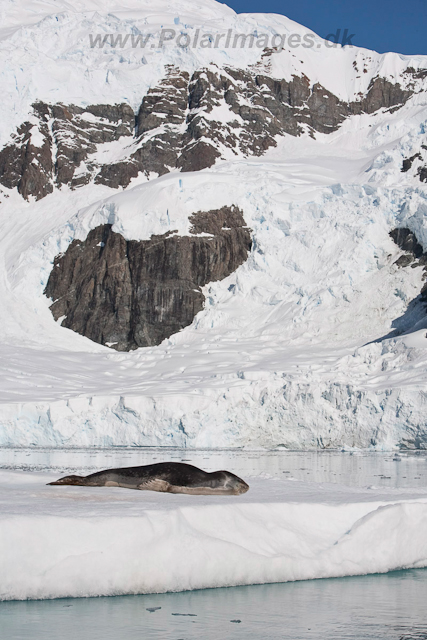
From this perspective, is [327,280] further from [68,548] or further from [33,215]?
[68,548]

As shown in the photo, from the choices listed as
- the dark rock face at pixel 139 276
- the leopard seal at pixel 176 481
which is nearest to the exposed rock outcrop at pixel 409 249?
the dark rock face at pixel 139 276

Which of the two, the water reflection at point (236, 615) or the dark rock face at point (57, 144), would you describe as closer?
the water reflection at point (236, 615)

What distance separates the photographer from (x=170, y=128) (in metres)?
71.9

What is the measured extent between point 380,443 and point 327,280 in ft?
64.6

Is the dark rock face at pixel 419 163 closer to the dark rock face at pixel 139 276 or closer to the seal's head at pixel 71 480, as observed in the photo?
the dark rock face at pixel 139 276

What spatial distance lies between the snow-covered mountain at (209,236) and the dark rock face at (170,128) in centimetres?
19

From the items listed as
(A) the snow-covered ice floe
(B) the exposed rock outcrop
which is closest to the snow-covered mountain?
(B) the exposed rock outcrop

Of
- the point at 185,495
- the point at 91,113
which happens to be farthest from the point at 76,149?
the point at 185,495

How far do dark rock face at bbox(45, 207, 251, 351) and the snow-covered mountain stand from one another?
15 centimetres

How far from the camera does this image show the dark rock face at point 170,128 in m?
68.1

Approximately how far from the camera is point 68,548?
6.03 m

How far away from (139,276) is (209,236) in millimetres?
6019

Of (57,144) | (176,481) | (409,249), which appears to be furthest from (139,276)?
(176,481)

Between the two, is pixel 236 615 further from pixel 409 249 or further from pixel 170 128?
pixel 170 128
